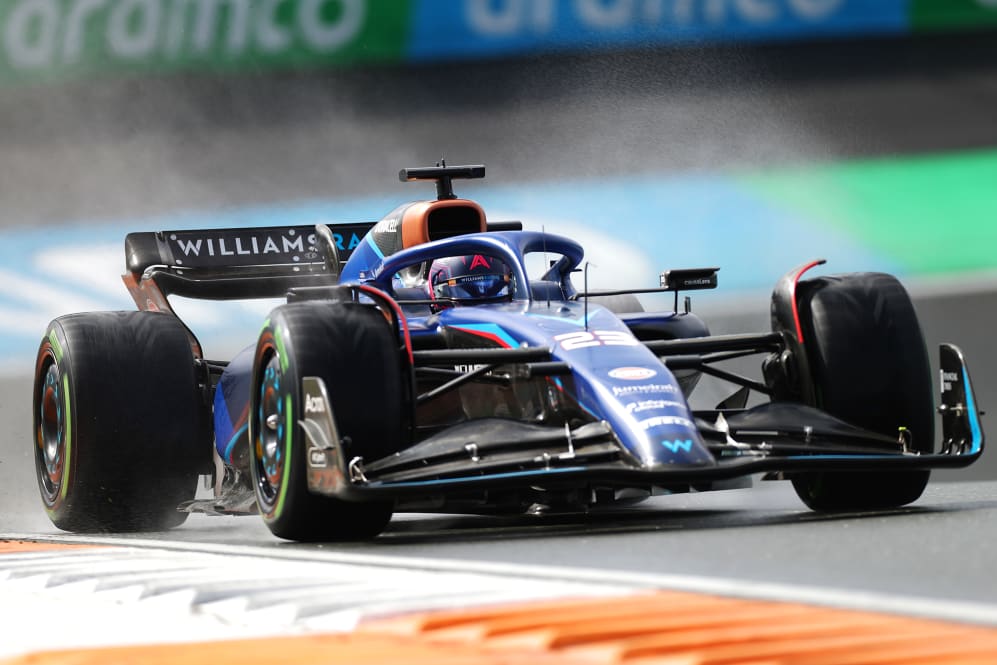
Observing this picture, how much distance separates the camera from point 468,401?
7355 millimetres

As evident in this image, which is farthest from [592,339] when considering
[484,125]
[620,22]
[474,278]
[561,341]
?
[620,22]

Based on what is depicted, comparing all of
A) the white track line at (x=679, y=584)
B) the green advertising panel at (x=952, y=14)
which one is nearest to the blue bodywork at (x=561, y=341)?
the white track line at (x=679, y=584)

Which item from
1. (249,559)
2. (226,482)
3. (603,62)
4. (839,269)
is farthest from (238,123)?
(249,559)

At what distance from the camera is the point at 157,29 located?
1547cm

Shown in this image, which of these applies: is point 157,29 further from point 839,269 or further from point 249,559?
point 249,559

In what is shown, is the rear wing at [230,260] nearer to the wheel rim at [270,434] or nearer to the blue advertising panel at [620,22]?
the wheel rim at [270,434]

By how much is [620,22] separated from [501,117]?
1.46m

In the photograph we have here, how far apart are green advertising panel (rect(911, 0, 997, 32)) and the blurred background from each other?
26 mm

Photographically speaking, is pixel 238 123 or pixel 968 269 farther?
pixel 238 123

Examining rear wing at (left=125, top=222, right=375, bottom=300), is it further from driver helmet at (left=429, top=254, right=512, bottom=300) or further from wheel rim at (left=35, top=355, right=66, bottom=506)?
driver helmet at (left=429, top=254, right=512, bottom=300)

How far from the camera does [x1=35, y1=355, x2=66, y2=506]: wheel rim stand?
833 cm

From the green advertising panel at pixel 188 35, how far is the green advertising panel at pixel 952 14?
15.3 feet

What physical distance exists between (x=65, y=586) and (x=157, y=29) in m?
10.9

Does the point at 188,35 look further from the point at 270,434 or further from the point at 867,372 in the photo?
the point at 867,372
